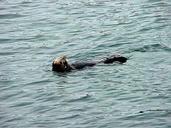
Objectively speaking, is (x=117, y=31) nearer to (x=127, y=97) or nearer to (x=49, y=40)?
(x=49, y=40)

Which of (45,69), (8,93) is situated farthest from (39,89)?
(45,69)

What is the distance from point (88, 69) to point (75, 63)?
1.45 ft

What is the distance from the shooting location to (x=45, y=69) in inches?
642

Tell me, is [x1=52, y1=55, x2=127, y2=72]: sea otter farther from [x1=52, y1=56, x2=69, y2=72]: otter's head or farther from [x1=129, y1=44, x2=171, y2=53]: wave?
[x1=129, y1=44, x2=171, y2=53]: wave

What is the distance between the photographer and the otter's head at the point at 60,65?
15680 millimetres

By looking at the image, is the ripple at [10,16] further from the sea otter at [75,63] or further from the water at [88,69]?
the sea otter at [75,63]

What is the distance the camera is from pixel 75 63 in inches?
635

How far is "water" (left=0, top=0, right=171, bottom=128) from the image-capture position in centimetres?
1258

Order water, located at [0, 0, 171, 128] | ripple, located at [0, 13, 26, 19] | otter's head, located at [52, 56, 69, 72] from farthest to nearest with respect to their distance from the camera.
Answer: ripple, located at [0, 13, 26, 19]
otter's head, located at [52, 56, 69, 72]
water, located at [0, 0, 171, 128]

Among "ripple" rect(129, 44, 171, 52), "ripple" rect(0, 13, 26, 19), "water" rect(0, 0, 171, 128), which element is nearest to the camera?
"water" rect(0, 0, 171, 128)

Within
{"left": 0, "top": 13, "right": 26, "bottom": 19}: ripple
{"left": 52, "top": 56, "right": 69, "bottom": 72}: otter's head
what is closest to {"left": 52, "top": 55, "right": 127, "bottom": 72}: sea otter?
{"left": 52, "top": 56, "right": 69, "bottom": 72}: otter's head

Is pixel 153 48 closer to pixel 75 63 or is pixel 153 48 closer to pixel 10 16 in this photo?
pixel 75 63

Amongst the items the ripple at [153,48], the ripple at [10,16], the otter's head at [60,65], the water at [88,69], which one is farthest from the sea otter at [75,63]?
the ripple at [10,16]

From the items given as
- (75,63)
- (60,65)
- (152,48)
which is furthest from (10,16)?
(60,65)
